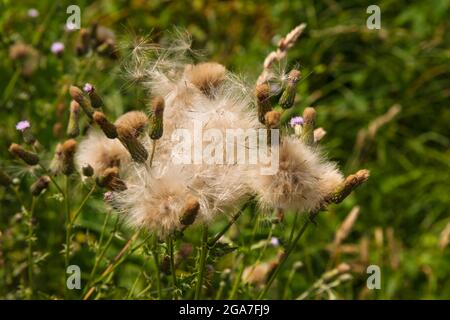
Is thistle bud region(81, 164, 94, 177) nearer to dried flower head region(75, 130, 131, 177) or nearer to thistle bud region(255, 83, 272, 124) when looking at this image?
dried flower head region(75, 130, 131, 177)

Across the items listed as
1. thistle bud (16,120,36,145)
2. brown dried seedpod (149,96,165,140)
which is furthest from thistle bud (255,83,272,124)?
thistle bud (16,120,36,145)

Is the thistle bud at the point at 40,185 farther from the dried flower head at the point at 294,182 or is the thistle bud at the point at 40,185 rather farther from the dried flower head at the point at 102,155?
the dried flower head at the point at 294,182

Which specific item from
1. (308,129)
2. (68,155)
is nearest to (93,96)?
(68,155)

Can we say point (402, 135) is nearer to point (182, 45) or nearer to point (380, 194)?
point (380, 194)

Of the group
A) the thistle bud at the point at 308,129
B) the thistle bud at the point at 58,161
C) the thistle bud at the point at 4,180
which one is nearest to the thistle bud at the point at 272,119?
the thistle bud at the point at 308,129

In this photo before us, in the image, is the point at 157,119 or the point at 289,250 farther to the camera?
the point at 289,250

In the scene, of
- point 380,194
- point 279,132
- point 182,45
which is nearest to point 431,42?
point 380,194

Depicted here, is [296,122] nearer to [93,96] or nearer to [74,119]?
[93,96]
